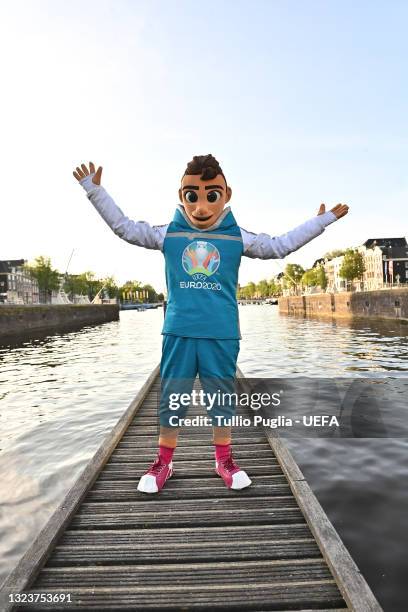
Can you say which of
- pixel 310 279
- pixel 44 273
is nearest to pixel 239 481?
pixel 44 273

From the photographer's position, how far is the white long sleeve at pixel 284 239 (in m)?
3.92

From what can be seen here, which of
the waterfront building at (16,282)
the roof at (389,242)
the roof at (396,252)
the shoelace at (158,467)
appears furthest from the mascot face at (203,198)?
the roof at (389,242)

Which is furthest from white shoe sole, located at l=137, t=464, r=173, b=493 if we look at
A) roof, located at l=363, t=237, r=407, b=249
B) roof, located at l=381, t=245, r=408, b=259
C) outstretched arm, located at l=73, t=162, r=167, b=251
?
roof, located at l=363, t=237, r=407, b=249

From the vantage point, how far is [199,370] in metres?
3.75

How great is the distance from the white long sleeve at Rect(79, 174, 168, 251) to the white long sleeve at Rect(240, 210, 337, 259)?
779 mm

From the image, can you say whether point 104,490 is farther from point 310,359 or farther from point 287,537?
point 310,359

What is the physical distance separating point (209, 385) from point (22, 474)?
4.49m

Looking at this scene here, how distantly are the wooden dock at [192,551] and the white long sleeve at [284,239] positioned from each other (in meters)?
2.05

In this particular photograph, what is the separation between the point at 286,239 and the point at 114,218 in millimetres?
1550

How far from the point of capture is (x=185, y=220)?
3.80 m

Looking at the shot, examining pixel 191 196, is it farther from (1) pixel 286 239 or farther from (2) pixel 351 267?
(2) pixel 351 267

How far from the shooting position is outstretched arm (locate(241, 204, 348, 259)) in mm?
3924

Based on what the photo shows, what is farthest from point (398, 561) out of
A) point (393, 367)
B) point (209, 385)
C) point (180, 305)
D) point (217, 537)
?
point (393, 367)

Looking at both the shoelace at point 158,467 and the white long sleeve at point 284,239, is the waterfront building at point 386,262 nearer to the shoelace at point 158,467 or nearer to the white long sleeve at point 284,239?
the white long sleeve at point 284,239
